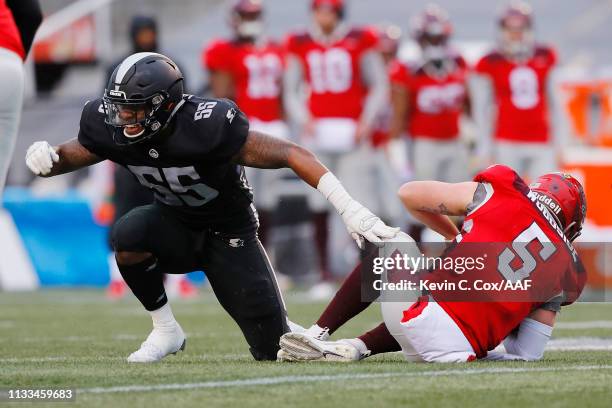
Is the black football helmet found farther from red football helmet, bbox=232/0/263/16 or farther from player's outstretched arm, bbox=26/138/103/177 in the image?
red football helmet, bbox=232/0/263/16

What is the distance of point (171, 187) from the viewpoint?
449cm

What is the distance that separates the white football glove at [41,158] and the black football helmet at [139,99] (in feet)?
0.87

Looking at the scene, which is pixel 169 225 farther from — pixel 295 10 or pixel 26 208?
pixel 295 10

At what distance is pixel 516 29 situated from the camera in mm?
9125

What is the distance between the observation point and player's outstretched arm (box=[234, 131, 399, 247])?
409cm

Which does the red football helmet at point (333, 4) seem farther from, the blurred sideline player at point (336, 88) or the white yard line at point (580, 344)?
the white yard line at point (580, 344)

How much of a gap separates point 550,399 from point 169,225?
1.74 m

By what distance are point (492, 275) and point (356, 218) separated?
1.70 ft

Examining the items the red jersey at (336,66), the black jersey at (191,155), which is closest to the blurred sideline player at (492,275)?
the black jersey at (191,155)

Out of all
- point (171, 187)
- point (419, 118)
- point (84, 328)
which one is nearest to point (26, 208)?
point (419, 118)

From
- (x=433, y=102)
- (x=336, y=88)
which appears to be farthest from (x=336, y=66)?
(x=433, y=102)

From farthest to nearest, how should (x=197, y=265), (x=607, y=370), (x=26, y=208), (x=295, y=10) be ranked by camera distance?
1. (x=295, y=10)
2. (x=26, y=208)
3. (x=197, y=265)
4. (x=607, y=370)

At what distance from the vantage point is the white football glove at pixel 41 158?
4.40m

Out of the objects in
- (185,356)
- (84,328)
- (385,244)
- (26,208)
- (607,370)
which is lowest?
(26,208)
